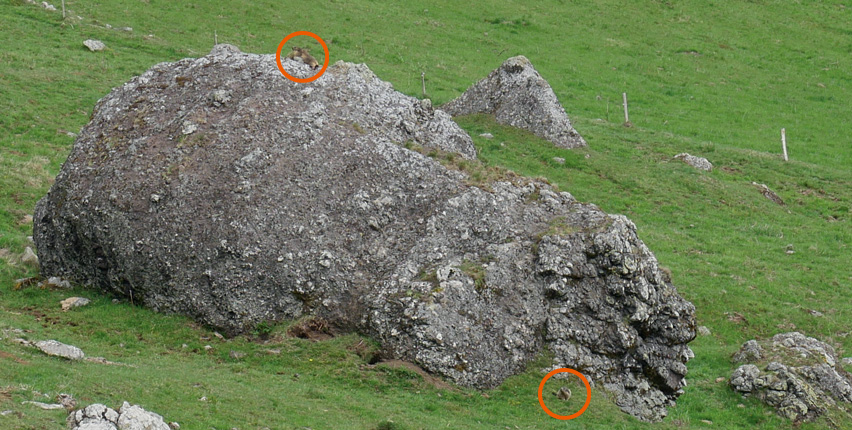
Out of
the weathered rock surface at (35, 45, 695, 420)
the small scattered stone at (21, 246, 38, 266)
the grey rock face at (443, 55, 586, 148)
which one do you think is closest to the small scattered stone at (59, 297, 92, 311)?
the weathered rock surface at (35, 45, 695, 420)

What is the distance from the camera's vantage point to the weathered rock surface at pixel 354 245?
19188 mm

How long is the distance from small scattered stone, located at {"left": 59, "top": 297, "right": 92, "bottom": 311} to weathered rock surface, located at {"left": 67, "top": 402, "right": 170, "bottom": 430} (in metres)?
8.03

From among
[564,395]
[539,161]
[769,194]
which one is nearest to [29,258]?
[564,395]

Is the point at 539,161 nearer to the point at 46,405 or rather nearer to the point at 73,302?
the point at 73,302

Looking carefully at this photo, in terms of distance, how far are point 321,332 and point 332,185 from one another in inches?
150

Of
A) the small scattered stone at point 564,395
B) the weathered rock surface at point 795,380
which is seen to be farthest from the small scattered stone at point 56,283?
the weathered rock surface at point 795,380

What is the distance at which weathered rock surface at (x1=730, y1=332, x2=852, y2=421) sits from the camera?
20.7m

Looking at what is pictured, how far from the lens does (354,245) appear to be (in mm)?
20047

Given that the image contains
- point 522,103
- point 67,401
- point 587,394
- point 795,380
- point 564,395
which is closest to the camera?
point 67,401

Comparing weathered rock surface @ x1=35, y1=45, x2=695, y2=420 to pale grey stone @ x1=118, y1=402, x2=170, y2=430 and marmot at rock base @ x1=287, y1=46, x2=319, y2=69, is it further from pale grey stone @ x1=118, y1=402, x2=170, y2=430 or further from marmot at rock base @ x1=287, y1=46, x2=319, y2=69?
pale grey stone @ x1=118, y1=402, x2=170, y2=430

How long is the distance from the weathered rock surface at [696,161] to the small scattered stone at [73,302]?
29187mm

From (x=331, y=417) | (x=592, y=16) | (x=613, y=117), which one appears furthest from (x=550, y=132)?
(x=592, y=16)

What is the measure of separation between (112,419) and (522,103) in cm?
3043

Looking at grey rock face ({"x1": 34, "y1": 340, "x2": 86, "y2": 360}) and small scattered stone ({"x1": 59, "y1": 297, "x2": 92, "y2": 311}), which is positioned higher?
grey rock face ({"x1": 34, "y1": 340, "x2": 86, "y2": 360})
